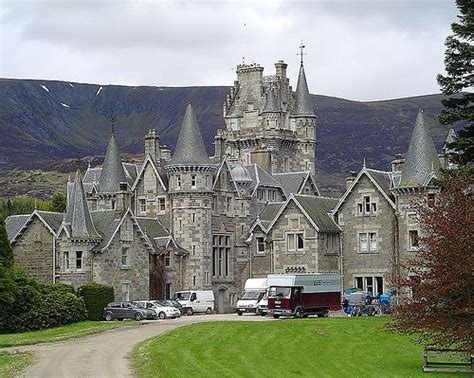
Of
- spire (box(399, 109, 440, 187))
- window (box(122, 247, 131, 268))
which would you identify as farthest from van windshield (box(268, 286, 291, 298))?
window (box(122, 247, 131, 268))

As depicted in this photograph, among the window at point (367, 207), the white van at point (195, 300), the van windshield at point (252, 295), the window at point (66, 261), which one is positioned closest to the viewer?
the van windshield at point (252, 295)

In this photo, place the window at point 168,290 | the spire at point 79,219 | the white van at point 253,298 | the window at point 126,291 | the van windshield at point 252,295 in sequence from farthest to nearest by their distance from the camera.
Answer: the window at point 168,290, the window at point 126,291, the spire at point 79,219, the van windshield at point 252,295, the white van at point 253,298

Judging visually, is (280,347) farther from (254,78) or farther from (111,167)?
(254,78)

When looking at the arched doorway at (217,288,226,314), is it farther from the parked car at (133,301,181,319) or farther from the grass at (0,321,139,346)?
the grass at (0,321,139,346)

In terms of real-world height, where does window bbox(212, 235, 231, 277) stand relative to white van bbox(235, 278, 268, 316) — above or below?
above

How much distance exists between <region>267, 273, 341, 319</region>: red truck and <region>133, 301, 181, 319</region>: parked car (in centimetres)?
750

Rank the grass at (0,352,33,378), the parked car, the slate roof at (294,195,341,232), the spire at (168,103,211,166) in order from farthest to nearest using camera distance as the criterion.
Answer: the spire at (168,103,211,166)
the slate roof at (294,195,341,232)
the parked car
the grass at (0,352,33,378)

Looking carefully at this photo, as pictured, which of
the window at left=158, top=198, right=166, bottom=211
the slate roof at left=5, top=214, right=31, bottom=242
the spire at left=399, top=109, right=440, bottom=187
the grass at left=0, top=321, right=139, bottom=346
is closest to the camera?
the grass at left=0, top=321, right=139, bottom=346

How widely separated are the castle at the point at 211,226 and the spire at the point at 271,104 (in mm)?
20497

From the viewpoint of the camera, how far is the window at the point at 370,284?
3164 inches

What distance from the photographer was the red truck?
67.8 metres

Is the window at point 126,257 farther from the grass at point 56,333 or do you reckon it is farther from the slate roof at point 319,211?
the slate roof at point 319,211

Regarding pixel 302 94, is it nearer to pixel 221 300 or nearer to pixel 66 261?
pixel 221 300

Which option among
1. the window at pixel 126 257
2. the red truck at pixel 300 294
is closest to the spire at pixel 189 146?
the window at pixel 126 257
